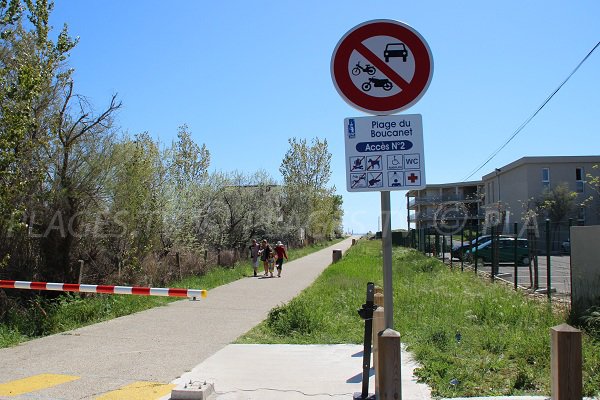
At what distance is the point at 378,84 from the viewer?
4133 millimetres

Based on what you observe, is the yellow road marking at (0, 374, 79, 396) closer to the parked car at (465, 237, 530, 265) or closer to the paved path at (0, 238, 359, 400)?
the paved path at (0, 238, 359, 400)

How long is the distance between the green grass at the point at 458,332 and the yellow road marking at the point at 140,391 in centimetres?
258

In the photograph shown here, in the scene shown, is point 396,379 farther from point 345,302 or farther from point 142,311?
point 142,311

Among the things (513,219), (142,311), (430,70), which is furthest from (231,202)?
(513,219)

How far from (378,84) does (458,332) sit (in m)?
5.18

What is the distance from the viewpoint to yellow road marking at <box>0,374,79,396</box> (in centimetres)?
604

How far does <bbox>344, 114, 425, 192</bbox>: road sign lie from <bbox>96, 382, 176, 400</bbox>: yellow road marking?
3.34m

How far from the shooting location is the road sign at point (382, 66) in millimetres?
4059

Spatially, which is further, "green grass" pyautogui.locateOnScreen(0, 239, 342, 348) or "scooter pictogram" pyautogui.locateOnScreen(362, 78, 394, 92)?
"green grass" pyautogui.locateOnScreen(0, 239, 342, 348)

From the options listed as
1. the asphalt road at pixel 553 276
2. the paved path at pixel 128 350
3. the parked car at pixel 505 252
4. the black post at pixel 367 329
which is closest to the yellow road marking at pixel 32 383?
the paved path at pixel 128 350

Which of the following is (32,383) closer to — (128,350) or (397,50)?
(128,350)

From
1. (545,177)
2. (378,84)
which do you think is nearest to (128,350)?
(378,84)

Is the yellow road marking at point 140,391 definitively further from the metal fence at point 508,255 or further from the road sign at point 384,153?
the metal fence at point 508,255

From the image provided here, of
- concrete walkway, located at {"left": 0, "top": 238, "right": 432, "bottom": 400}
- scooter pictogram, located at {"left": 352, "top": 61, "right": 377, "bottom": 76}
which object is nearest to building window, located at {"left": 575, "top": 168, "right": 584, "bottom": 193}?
concrete walkway, located at {"left": 0, "top": 238, "right": 432, "bottom": 400}
